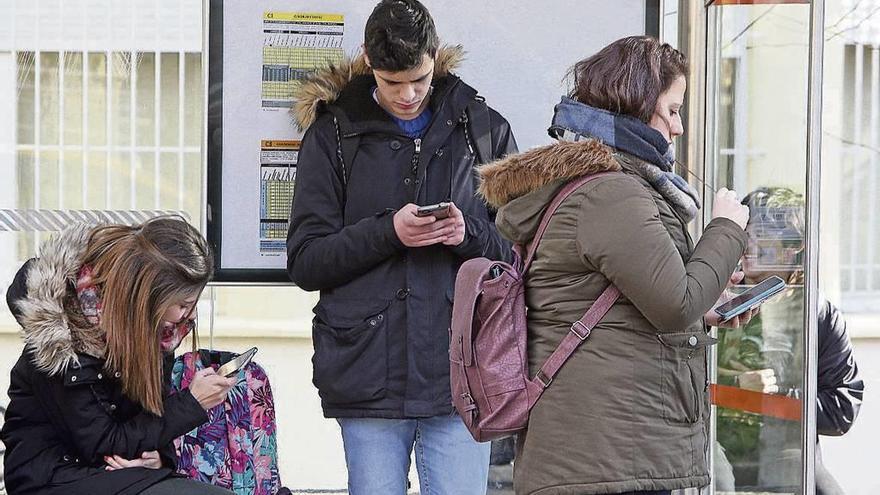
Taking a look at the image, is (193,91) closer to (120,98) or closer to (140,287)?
(120,98)

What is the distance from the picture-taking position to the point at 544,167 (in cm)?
270

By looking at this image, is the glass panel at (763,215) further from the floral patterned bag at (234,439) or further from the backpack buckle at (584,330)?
the floral patterned bag at (234,439)

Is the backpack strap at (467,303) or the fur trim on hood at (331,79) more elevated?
the fur trim on hood at (331,79)

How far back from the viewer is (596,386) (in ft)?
8.76

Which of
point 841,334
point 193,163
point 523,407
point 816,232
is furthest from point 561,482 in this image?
point 193,163

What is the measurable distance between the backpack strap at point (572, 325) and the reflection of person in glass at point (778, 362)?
3.81 feet

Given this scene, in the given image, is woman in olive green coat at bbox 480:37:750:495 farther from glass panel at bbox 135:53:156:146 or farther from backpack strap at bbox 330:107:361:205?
glass panel at bbox 135:53:156:146

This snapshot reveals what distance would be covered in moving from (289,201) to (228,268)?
274 millimetres

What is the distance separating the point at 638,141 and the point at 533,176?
230 millimetres

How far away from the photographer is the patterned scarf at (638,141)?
2.73 metres

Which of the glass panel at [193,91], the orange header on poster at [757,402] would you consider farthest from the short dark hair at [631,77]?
the glass panel at [193,91]

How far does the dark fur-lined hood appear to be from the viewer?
2676 millimetres

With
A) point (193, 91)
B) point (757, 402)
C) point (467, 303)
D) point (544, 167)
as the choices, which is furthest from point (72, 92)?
point (757, 402)

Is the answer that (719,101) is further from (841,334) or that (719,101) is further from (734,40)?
(841,334)
